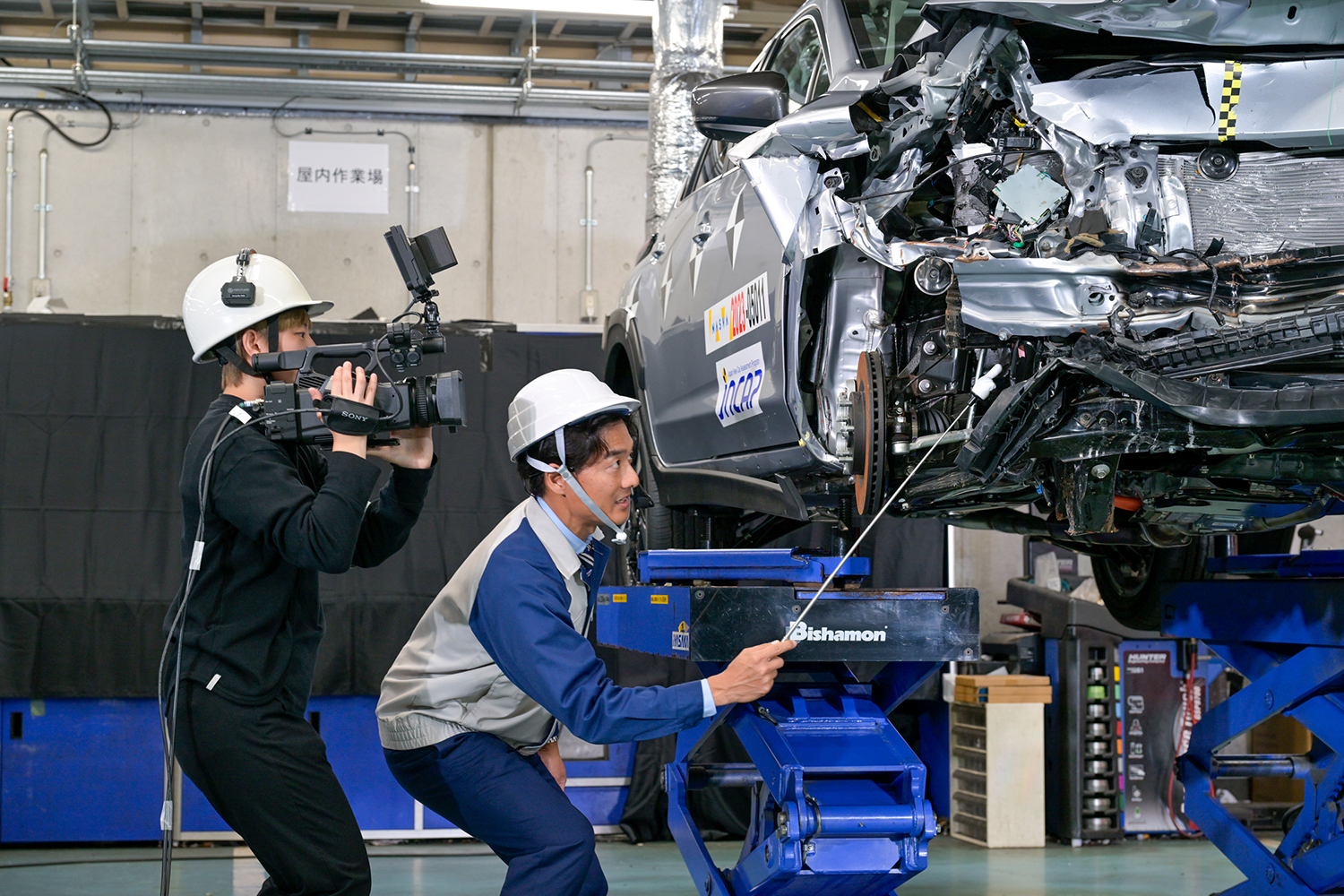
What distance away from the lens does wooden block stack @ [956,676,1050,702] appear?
567cm

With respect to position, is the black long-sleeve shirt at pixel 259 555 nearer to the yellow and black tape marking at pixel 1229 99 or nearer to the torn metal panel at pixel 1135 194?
the torn metal panel at pixel 1135 194

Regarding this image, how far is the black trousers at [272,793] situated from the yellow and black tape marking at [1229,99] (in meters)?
2.26

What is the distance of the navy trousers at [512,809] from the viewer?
7.93ft

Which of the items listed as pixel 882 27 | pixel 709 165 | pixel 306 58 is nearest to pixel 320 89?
pixel 306 58

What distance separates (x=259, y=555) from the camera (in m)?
2.52

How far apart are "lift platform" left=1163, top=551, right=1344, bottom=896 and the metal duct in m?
3.35

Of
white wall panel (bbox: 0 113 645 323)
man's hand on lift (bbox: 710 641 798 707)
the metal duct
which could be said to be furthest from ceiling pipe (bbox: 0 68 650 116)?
man's hand on lift (bbox: 710 641 798 707)

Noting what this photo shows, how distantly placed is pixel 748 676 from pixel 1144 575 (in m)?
2.36

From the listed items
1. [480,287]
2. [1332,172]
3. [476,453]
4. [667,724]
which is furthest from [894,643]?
[480,287]

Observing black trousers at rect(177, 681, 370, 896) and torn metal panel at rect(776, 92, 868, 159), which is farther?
torn metal panel at rect(776, 92, 868, 159)

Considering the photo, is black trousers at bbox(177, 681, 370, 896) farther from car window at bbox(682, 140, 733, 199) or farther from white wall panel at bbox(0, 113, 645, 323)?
white wall panel at bbox(0, 113, 645, 323)

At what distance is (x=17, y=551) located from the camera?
5457 millimetres

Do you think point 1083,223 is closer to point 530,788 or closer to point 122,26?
point 530,788

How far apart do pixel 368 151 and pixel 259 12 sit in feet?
3.38
